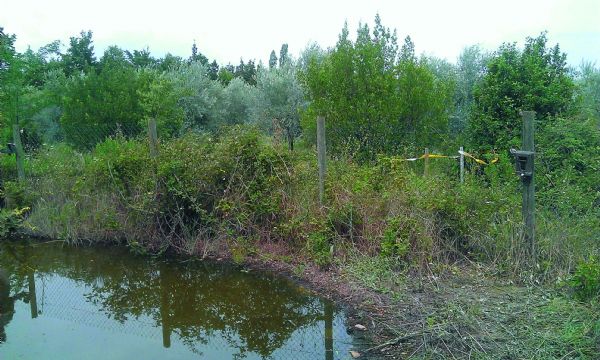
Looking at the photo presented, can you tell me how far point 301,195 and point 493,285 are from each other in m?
3.23

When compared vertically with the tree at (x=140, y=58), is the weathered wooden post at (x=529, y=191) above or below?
below

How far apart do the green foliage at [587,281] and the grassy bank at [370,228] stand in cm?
1

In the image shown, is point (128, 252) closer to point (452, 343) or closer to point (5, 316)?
point (5, 316)

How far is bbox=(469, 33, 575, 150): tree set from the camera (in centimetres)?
1075

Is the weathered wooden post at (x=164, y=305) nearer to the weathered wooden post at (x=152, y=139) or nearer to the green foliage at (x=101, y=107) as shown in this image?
the weathered wooden post at (x=152, y=139)

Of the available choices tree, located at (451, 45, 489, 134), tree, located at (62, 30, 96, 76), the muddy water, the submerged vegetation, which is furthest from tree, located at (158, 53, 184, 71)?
the muddy water

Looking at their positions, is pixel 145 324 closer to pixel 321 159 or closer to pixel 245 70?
pixel 321 159

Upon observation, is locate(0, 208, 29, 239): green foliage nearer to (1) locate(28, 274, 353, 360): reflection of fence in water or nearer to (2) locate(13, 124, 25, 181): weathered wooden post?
(2) locate(13, 124, 25, 181): weathered wooden post

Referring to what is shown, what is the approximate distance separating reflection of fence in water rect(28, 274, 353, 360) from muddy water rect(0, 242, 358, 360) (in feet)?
0.04

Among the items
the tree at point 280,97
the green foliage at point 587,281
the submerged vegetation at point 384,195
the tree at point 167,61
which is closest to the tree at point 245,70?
the tree at point 167,61

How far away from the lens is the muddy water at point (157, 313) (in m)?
5.21

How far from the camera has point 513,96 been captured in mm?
11094

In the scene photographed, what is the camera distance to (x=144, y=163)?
29.7 ft

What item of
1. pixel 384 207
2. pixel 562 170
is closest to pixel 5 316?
pixel 384 207
